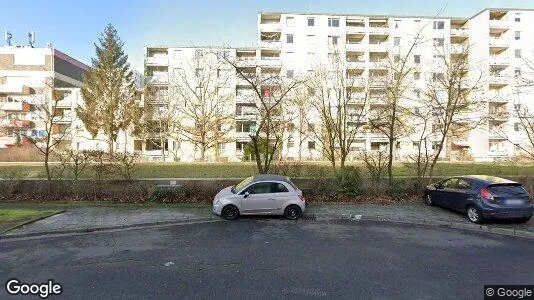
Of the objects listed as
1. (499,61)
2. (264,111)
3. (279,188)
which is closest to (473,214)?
(279,188)

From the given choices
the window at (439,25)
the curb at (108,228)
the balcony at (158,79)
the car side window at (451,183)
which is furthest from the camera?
the window at (439,25)

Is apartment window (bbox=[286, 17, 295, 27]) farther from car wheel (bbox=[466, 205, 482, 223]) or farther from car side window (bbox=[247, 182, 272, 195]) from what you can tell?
car wheel (bbox=[466, 205, 482, 223])

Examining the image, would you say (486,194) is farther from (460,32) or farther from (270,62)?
(460,32)

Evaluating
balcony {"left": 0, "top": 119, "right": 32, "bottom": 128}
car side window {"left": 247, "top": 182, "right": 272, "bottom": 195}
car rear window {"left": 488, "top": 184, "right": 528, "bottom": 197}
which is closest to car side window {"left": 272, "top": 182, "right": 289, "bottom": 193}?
car side window {"left": 247, "top": 182, "right": 272, "bottom": 195}

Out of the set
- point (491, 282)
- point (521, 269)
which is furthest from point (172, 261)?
point (521, 269)

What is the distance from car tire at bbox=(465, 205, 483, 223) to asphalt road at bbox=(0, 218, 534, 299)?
102cm

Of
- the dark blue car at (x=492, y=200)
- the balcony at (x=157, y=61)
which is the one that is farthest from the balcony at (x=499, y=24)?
the dark blue car at (x=492, y=200)

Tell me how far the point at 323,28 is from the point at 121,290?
1885 inches

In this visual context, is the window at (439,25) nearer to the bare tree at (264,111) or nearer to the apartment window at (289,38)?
the apartment window at (289,38)

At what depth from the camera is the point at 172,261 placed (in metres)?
6.41

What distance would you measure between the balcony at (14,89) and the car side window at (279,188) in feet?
176

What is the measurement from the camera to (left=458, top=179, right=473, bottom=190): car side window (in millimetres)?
10153

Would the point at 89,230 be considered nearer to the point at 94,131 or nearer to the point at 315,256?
the point at 315,256

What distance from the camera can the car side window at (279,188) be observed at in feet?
33.2
